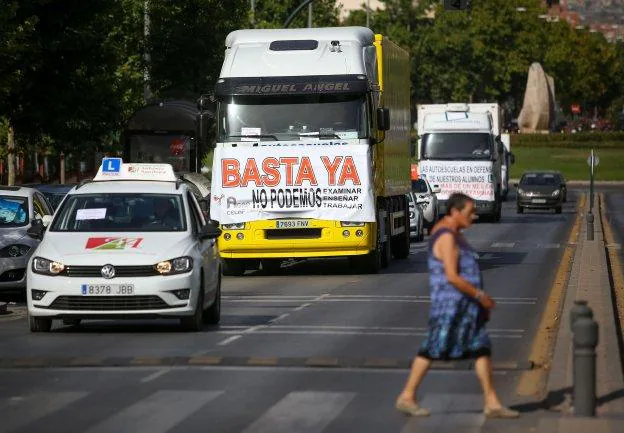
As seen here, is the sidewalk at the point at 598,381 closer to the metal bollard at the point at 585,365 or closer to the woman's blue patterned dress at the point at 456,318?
the metal bollard at the point at 585,365

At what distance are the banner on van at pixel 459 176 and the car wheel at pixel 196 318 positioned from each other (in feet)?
118

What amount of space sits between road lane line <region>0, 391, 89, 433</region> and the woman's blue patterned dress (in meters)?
2.72

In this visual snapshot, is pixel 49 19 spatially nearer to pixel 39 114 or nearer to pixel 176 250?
pixel 39 114

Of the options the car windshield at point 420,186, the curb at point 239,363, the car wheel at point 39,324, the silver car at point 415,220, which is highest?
the curb at point 239,363

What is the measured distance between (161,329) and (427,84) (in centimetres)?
12363

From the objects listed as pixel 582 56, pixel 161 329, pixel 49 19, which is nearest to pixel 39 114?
pixel 49 19

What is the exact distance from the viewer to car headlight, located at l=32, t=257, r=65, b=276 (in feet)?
60.2

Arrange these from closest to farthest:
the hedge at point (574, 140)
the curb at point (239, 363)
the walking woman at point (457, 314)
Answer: the walking woman at point (457, 314) → the curb at point (239, 363) → the hedge at point (574, 140)

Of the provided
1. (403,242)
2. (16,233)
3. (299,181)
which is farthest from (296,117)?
(403,242)

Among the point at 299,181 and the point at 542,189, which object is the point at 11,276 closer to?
the point at 299,181

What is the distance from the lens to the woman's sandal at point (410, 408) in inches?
472

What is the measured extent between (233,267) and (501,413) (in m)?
19.2

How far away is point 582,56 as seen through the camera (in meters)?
169

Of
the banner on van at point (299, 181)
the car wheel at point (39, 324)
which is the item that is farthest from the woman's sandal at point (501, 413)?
the banner on van at point (299, 181)
